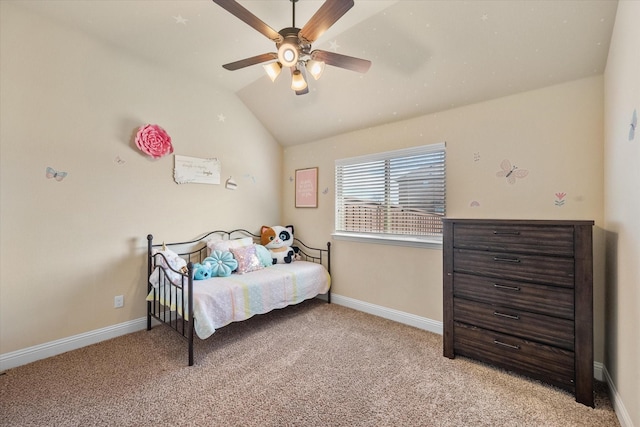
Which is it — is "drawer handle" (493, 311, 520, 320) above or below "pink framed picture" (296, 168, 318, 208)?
below

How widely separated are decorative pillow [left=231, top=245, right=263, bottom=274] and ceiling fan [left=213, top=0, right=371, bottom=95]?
181 centimetres

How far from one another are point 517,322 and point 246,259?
8.13 feet

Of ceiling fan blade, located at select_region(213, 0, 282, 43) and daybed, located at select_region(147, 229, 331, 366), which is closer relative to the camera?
ceiling fan blade, located at select_region(213, 0, 282, 43)

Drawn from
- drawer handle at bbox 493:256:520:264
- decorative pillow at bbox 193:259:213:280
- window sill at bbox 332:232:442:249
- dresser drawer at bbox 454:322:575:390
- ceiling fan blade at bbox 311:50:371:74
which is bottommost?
dresser drawer at bbox 454:322:575:390

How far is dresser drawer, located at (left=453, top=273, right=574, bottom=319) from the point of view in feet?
5.92

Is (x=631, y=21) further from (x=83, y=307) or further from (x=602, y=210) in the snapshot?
(x=83, y=307)

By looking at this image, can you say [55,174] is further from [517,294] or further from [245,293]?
[517,294]

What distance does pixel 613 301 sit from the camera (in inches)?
71.4

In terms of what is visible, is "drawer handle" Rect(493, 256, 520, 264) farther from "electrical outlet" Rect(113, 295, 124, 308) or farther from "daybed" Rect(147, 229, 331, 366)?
"electrical outlet" Rect(113, 295, 124, 308)

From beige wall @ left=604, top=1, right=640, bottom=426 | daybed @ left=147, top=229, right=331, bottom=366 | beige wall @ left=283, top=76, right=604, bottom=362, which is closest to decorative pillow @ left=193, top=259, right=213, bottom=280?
daybed @ left=147, top=229, right=331, bottom=366

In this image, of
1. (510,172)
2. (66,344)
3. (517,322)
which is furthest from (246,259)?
(510,172)

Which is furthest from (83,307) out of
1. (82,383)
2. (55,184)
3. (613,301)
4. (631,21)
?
(631,21)

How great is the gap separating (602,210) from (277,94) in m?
3.12

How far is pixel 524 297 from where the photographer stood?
→ 193 centimetres
